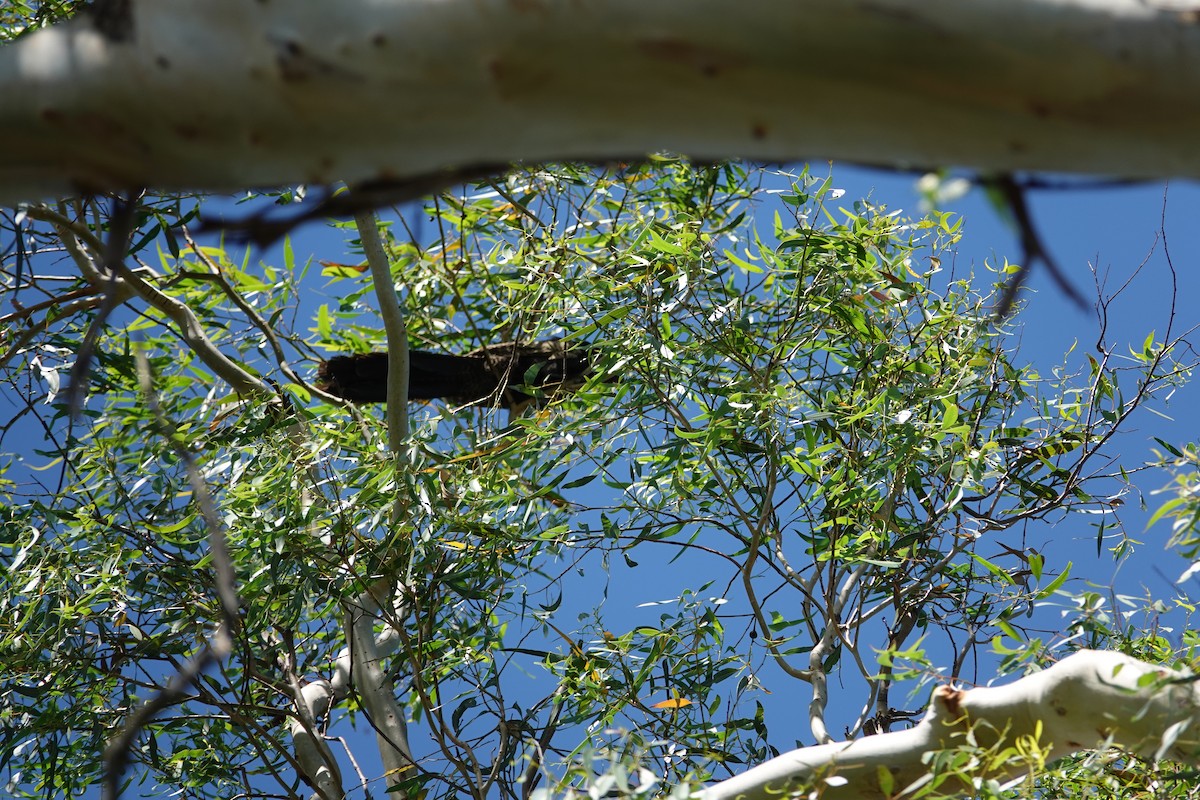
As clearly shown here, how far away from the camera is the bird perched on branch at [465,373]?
258 centimetres

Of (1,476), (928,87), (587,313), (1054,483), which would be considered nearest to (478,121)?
(928,87)

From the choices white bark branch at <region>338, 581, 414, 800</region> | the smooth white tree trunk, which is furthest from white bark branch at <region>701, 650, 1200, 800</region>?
white bark branch at <region>338, 581, 414, 800</region>

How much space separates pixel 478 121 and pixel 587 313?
5.26 feet

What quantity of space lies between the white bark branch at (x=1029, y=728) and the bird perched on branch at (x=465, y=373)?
50.6 inches

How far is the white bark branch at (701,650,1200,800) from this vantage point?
1.16 meters

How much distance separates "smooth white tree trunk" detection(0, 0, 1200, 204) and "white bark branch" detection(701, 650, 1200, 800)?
0.70 m

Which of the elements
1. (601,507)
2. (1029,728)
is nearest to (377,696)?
(601,507)

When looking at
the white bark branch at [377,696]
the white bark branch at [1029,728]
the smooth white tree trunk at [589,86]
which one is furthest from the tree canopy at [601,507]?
the smooth white tree trunk at [589,86]

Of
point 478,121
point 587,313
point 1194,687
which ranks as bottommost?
point 1194,687

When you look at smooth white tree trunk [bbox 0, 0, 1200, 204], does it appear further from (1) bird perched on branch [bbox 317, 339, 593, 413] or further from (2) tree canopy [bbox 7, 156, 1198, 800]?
(1) bird perched on branch [bbox 317, 339, 593, 413]

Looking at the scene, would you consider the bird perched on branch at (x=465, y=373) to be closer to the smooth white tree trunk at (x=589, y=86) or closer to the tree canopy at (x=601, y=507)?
the tree canopy at (x=601, y=507)

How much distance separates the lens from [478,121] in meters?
0.61

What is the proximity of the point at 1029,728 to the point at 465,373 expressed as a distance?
1.65 meters

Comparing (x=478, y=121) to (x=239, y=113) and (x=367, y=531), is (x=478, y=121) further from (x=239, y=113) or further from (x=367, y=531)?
(x=367, y=531)
